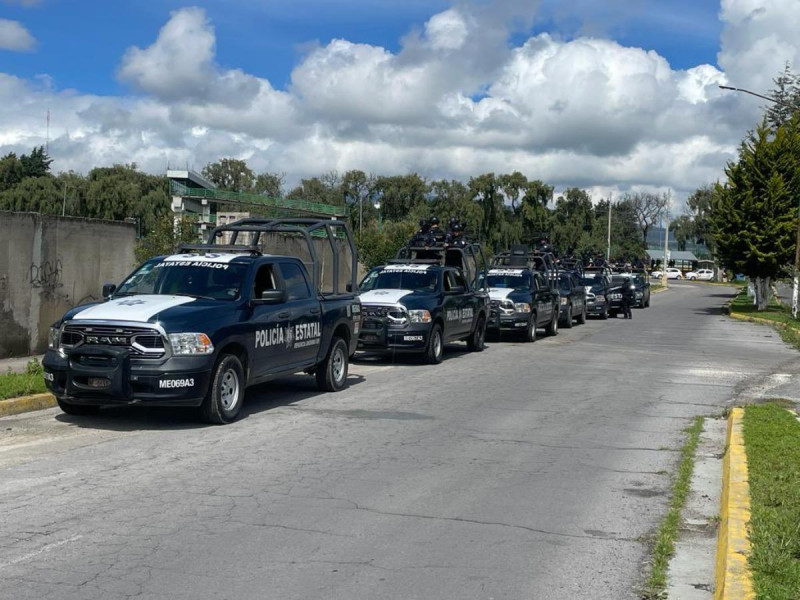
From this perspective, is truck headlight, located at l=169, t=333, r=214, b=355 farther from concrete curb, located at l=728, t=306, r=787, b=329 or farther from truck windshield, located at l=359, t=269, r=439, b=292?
concrete curb, located at l=728, t=306, r=787, b=329

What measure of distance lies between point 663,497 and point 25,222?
12.1 m

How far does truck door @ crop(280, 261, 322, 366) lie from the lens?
40.0 feet

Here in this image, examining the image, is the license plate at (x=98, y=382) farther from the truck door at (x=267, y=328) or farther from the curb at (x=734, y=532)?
the curb at (x=734, y=532)

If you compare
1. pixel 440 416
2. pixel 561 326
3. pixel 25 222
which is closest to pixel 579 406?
pixel 440 416

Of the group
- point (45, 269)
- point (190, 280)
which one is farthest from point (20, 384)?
point (45, 269)

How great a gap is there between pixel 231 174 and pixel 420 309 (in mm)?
107574

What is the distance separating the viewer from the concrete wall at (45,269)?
51.6 feet

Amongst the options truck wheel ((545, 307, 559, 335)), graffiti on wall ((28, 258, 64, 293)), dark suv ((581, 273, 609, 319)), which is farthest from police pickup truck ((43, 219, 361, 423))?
dark suv ((581, 273, 609, 319))

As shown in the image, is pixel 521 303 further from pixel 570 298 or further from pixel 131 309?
pixel 131 309

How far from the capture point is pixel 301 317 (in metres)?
12.4

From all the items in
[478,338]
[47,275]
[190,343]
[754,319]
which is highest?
[47,275]

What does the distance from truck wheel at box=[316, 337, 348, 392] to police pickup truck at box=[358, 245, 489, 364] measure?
3.06 metres

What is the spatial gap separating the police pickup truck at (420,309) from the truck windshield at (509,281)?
3.58m

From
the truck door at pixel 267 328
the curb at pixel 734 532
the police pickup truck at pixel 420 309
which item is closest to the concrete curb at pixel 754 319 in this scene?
the police pickup truck at pixel 420 309
